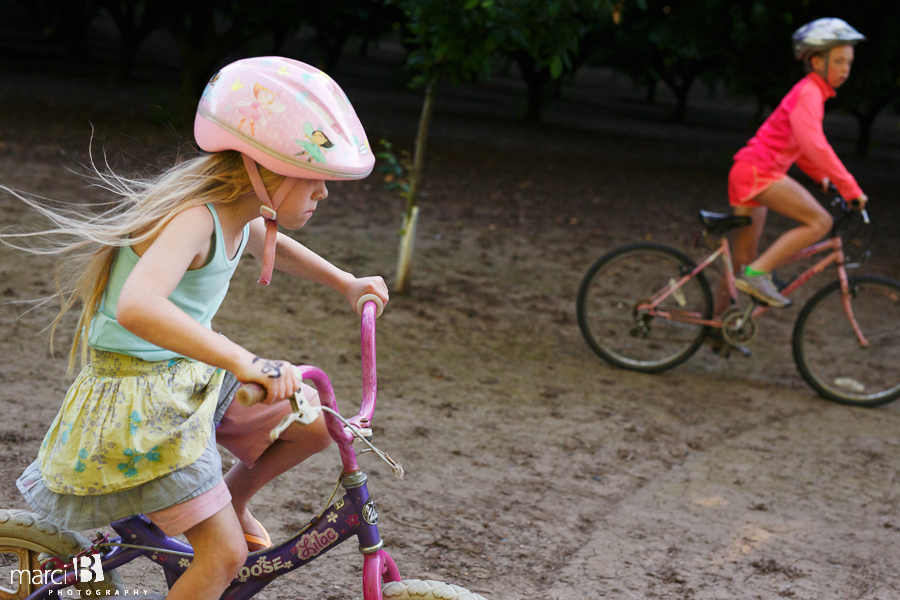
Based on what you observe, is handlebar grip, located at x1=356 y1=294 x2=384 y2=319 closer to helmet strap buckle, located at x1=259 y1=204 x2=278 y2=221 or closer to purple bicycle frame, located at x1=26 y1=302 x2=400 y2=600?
purple bicycle frame, located at x1=26 y1=302 x2=400 y2=600

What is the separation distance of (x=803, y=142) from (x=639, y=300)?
4.30 feet

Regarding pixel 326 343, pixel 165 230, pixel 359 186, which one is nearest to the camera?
pixel 165 230

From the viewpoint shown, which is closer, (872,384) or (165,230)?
(165,230)

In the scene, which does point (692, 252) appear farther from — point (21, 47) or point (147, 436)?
point (21, 47)

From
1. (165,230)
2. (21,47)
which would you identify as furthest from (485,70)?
(21,47)

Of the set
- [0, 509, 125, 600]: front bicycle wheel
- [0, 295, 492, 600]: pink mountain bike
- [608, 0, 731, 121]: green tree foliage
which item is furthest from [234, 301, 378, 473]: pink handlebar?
[608, 0, 731, 121]: green tree foliage

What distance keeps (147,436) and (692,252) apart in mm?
7634

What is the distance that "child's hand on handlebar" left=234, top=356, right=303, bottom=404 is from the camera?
1.58 m

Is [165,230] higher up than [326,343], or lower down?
higher up

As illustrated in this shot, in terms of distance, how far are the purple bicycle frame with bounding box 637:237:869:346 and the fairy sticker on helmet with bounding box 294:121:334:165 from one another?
3.74 meters

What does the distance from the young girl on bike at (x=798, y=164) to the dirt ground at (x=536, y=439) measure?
0.84 meters

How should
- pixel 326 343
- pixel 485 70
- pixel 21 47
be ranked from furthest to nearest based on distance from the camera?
pixel 21 47, pixel 485 70, pixel 326 343

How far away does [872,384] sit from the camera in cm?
531

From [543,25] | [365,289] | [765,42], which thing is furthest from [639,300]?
[765,42]
